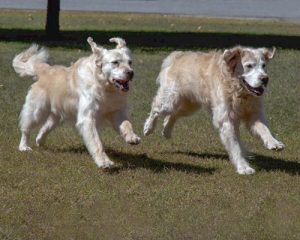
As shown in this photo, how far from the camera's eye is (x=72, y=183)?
326 inches

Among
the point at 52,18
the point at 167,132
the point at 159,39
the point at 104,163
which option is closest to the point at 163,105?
the point at 167,132

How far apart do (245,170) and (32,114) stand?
259 cm

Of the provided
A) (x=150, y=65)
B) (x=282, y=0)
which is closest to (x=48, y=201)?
(x=150, y=65)

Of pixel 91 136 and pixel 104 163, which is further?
pixel 91 136

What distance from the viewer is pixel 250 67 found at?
891 centimetres

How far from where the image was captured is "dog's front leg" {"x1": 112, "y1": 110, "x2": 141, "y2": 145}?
8.83 metres

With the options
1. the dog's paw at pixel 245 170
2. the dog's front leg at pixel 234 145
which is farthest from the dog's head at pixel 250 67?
the dog's paw at pixel 245 170

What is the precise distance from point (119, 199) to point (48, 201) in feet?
2.07

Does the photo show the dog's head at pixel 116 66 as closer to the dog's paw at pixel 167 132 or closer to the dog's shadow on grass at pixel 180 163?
the dog's shadow on grass at pixel 180 163

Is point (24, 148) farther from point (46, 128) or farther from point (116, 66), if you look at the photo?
point (116, 66)

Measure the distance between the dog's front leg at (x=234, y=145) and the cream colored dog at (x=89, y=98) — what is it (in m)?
0.94

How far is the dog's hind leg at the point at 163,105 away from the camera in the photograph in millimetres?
10180

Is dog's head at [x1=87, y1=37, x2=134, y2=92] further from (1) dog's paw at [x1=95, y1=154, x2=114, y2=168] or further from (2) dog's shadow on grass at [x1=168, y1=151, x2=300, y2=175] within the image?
(2) dog's shadow on grass at [x1=168, y1=151, x2=300, y2=175]

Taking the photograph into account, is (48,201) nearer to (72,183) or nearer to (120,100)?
(72,183)
